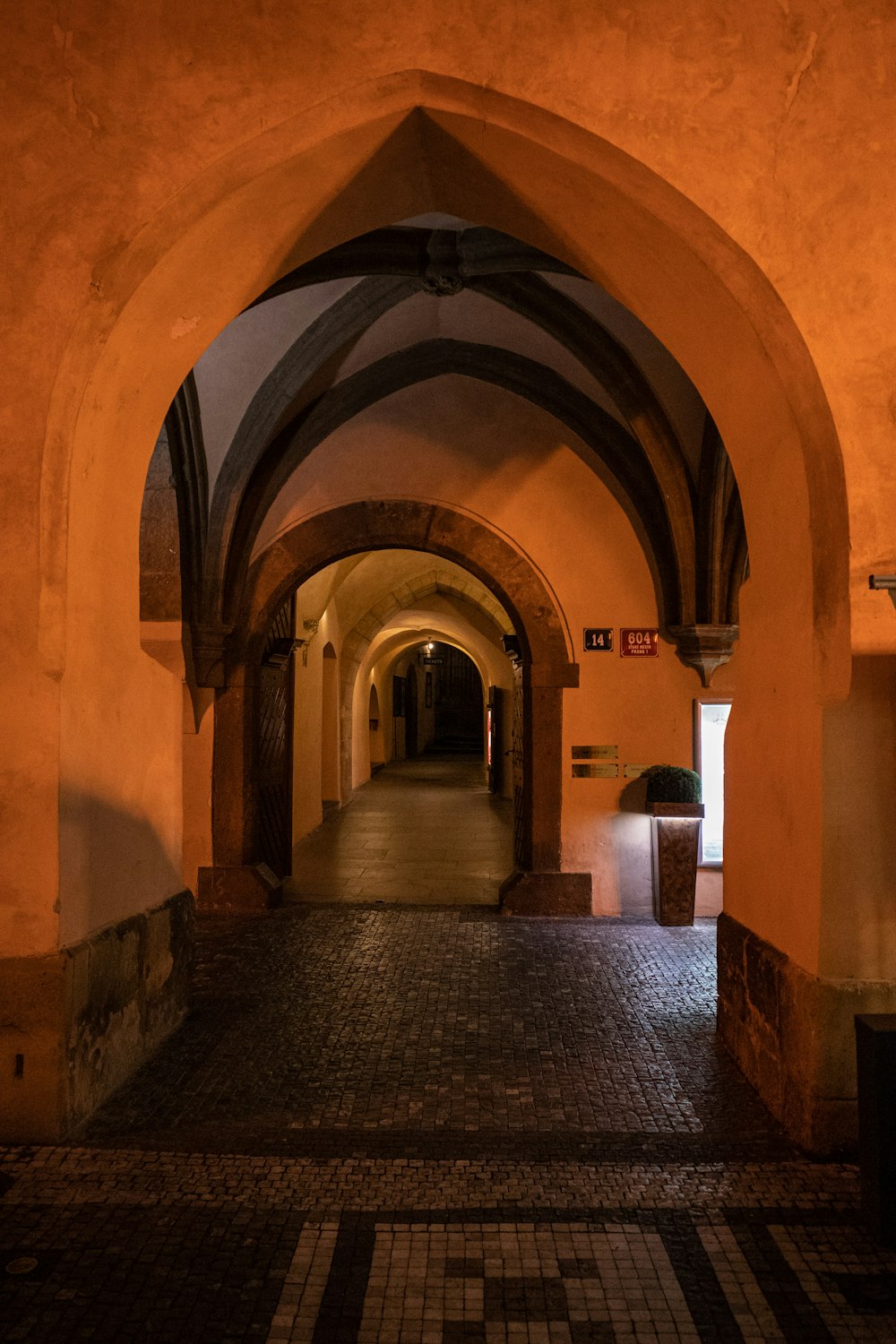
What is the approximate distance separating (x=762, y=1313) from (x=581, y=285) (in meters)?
5.29

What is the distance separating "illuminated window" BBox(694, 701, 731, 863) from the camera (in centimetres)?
705

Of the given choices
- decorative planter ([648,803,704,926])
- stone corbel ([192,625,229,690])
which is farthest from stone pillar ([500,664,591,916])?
stone corbel ([192,625,229,690])

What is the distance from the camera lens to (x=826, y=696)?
10.2 ft

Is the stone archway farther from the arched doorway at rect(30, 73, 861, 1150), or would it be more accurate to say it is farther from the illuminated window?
the arched doorway at rect(30, 73, 861, 1150)

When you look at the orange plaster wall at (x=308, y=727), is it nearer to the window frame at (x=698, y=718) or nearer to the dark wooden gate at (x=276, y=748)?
the dark wooden gate at (x=276, y=748)

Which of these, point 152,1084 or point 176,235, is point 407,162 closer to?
point 176,235

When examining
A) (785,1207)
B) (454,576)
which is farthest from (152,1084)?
(454,576)

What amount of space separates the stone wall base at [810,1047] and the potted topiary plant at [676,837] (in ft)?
10.4

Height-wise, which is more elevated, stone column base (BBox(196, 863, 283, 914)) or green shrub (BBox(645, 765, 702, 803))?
green shrub (BBox(645, 765, 702, 803))

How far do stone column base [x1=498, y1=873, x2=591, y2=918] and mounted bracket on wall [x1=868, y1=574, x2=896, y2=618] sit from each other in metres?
4.53

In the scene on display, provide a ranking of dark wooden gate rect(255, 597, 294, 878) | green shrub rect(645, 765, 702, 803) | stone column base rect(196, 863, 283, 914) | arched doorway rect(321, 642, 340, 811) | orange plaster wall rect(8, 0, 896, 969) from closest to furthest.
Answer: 1. orange plaster wall rect(8, 0, 896, 969)
2. green shrub rect(645, 765, 702, 803)
3. stone column base rect(196, 863, 283, 914)
4. dark wooden gate rect(255, 597, 294, 878)
5. arched doorway rect(321, 642, 340, 811)

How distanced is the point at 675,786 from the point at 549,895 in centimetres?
131

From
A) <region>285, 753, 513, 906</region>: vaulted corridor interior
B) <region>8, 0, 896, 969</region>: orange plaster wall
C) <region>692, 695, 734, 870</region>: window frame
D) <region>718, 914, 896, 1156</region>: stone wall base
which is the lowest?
<region>285, 753, 513, 906</region>: vaulted corridor interior

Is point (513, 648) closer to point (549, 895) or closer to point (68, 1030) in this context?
point (549, 895)
